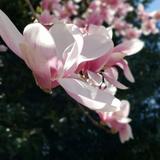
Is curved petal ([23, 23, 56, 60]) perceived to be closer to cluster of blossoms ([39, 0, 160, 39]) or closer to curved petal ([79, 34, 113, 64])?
curved petal ([79, 34, 113, 64])

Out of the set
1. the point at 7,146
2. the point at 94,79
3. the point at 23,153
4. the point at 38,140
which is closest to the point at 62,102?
the point at 38,140

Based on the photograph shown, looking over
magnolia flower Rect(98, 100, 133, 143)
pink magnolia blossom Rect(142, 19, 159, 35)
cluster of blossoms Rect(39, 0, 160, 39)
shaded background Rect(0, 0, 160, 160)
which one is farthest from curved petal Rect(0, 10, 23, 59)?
pink magnolia blossom Rect(142, 19, 159, 35)

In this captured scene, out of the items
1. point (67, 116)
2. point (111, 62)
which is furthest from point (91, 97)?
point (67, 116)

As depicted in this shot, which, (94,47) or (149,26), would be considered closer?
(94,47)

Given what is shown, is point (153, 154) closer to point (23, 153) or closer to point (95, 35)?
point (23, 153)

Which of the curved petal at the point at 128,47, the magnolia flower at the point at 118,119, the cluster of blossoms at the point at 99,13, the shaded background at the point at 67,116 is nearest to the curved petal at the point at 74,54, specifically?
the curved petal at the point at 128,47

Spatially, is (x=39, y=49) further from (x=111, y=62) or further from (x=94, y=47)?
(x=111, y=62)

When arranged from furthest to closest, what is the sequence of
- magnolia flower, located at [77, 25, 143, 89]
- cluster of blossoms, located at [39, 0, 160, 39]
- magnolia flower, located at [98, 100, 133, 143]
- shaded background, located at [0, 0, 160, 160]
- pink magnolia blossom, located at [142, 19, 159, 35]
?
pink magnolia blossom, located at [142, 19, 159, 35] < shaded background, located at [0, 0, 160, 160] < cluster of blossoms, located at [39, 0, 160, 39] < magnolia flower, located at [98, 100, 133, 143] < magnolia flower, located at [77, 25, 143, 89]

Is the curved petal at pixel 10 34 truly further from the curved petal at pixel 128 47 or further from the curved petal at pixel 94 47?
the curved petal at pixel 128 47
